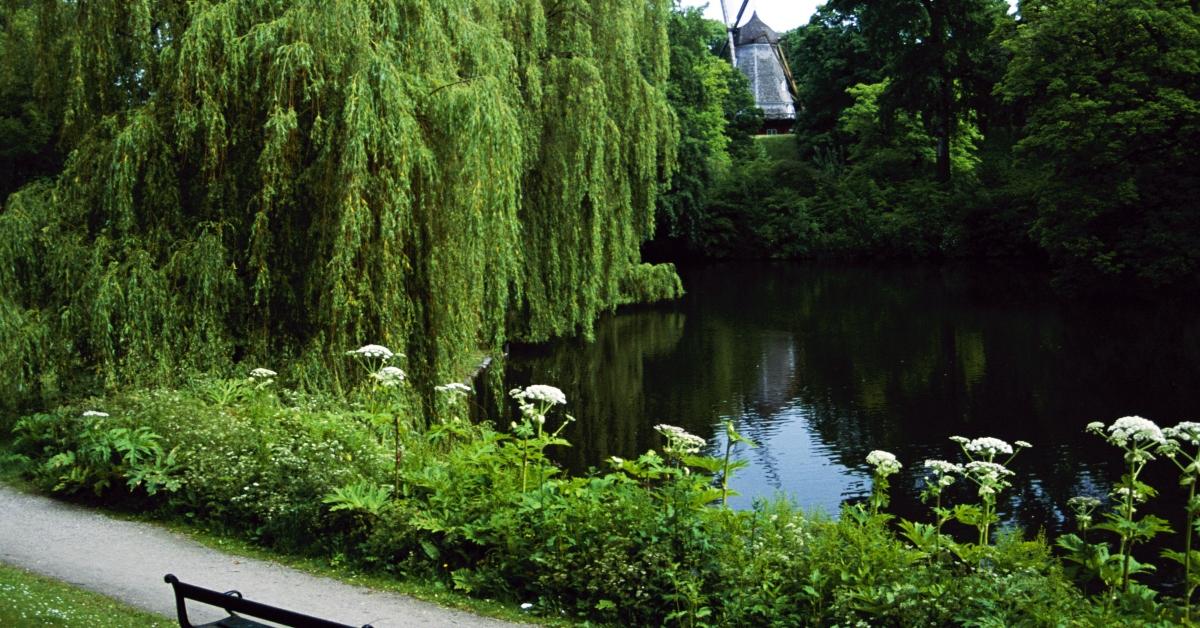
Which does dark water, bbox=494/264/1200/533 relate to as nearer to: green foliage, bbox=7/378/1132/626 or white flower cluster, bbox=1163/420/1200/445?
green foliage, bbox=7/378/1132/626

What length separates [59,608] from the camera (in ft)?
20.4

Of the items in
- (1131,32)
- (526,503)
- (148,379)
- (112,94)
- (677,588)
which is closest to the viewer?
(677,588)

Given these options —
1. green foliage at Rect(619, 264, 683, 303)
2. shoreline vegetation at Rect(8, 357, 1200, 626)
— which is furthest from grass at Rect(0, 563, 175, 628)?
green foliage at Rect(619, 264, 683, 303)

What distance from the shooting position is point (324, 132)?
11.4 meters

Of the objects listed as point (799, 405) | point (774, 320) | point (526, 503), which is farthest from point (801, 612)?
point (774, 320)

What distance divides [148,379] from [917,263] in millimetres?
41978

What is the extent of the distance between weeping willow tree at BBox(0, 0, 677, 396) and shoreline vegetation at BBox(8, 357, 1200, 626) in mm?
1978

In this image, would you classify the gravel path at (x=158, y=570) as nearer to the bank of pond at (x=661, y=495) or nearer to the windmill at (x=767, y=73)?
the bank of pond at (x=661, y=495)

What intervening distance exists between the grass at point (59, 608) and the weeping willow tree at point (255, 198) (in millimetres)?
4059

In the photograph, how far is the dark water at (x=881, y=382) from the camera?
48.6 ft

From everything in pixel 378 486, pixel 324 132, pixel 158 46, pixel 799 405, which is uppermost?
pixel 158 46

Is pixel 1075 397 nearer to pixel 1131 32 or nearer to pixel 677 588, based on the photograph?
pixel 677 588

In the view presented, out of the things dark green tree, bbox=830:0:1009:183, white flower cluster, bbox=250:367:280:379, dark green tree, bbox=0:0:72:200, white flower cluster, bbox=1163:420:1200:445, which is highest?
dark green tree, bbox=830:0:1009:183

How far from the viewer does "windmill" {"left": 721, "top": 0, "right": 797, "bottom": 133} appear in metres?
69.2
